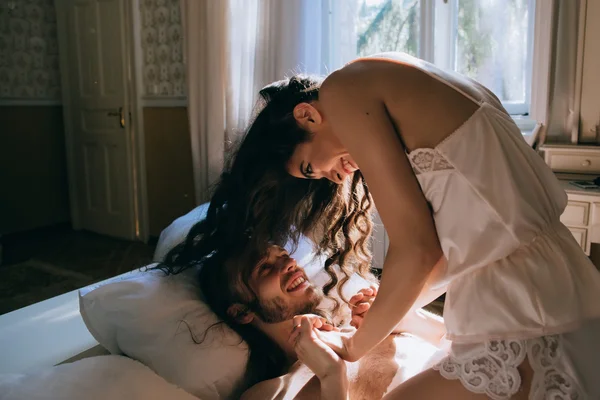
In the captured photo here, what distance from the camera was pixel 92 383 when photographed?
3.14 feet

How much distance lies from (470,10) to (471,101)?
7.25ft

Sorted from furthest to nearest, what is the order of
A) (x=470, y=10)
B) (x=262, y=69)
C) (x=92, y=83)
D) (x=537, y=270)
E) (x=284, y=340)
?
1. (x=92, y=83)
2. (x=262, y=69)
3. (x=470, y=10)
4. (x=284, y=340)
5. (x=537, y=270)

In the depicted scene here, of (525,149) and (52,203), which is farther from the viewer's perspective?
(52,203)

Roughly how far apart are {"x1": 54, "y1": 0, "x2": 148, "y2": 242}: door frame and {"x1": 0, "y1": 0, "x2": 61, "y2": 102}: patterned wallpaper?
0.43 feet

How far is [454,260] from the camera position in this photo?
2.82 ft

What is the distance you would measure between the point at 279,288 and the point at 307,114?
1.47 feet

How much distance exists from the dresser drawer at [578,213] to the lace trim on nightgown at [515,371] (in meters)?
1.36

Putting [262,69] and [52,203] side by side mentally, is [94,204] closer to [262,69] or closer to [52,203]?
[52,203]

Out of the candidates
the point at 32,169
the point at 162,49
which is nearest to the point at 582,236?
the point at 162,49

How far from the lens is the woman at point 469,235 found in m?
0.80

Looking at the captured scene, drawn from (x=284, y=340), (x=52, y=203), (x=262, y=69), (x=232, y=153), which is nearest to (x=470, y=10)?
(x=262, y=69)

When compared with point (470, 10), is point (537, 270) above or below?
below

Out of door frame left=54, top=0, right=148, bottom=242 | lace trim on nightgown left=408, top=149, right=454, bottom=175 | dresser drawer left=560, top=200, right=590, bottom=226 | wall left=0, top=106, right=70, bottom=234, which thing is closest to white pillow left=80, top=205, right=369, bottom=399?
lace trim on nightgown left=408, top=149, right=454, bottom=175

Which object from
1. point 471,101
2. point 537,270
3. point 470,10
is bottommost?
point 537,270
